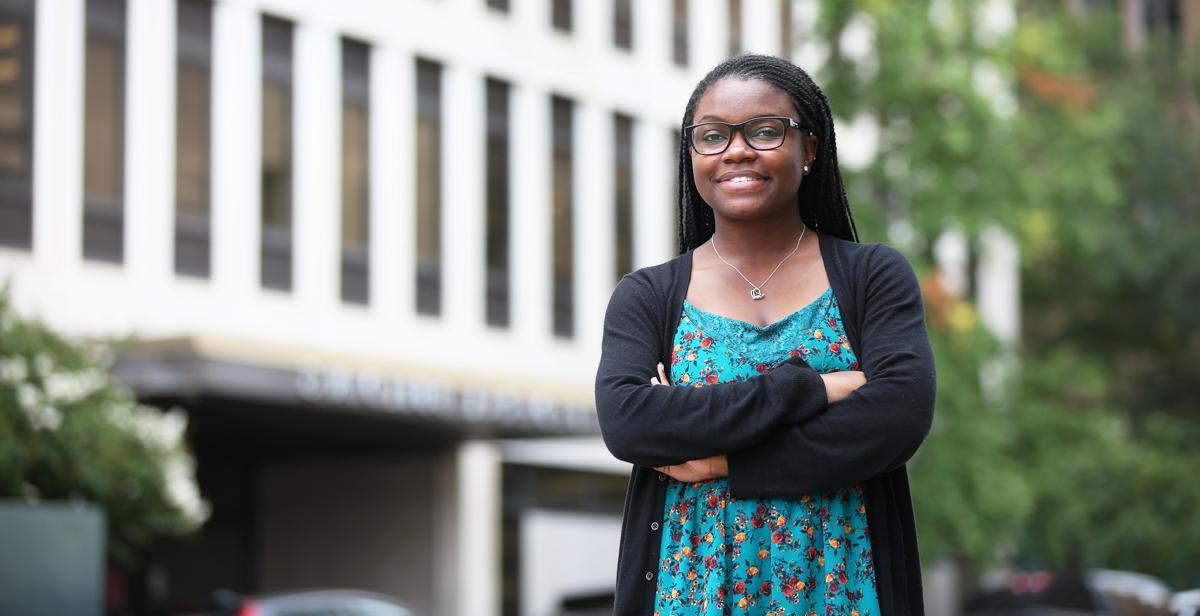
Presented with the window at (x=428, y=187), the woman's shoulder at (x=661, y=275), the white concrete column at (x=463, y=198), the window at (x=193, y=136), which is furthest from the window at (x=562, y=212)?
the woman's shoulder at (x=661, y=275)

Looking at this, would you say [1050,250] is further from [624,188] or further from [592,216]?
[592,216]

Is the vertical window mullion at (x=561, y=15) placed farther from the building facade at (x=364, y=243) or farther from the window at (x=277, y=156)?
the window at (x=277, y=156)

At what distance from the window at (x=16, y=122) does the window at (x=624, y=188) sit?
1149 centimetres

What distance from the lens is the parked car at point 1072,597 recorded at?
52.5 ft

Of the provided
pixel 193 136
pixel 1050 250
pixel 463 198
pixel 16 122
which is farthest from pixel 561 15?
pixel 1050 250

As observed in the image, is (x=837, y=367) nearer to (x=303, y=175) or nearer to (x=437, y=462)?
(x=303, y=175)

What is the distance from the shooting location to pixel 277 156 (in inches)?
984

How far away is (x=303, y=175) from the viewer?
25.3m

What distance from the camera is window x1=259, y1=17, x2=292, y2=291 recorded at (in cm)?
2477

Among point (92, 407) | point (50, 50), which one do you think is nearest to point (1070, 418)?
point (50, 50)

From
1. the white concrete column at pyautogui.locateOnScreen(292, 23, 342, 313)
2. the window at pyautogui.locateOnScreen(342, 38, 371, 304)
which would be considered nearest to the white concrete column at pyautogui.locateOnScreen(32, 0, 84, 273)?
the white concrete column at pyautogui.locateOnScreen(292, 23, 342, 313)

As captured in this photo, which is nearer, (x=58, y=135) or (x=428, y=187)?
(x=58, y=135)

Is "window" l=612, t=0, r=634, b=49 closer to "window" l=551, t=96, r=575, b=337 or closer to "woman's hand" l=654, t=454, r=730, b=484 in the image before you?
"window" l=551, t=96, r=575, b=337

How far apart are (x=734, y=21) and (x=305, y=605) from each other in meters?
18.9
